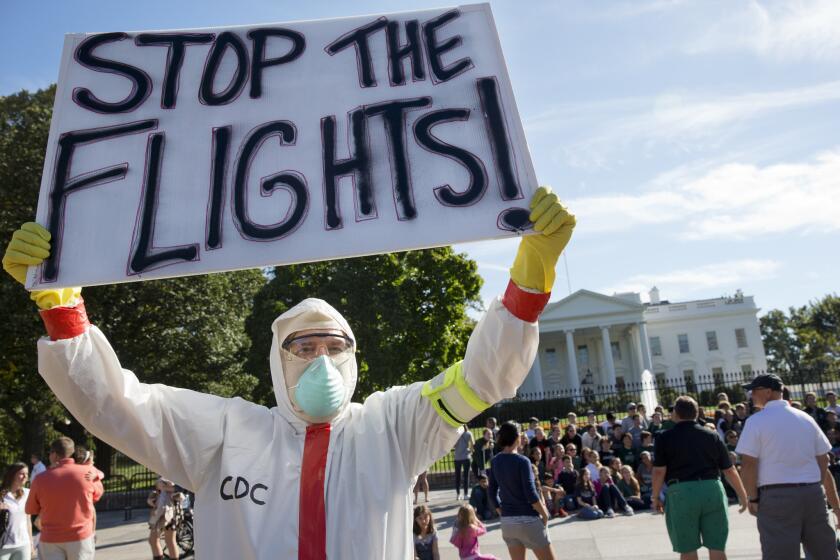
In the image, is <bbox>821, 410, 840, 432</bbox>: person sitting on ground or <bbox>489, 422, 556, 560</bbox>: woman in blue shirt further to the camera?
<bbox>821, 410, 840, 432</bbox>: person sitting on ground

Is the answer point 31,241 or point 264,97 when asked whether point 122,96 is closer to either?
point 264,97

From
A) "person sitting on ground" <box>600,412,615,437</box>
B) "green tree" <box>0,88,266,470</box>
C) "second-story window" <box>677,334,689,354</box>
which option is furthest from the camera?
"second-story window" <box>677,334,689,354</box>

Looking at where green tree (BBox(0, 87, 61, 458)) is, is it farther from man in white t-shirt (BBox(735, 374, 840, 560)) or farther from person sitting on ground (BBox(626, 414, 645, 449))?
man in white t-shirt (BBox(735, 374, 840, 560))

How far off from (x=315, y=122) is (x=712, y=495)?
4.59m

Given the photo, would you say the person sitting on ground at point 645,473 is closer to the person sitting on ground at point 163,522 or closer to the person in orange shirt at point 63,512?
the person sitting on ground at point 163,522

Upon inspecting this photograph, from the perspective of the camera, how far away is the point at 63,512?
264 inches

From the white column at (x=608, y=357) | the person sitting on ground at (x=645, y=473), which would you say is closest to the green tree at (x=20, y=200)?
the person sitting on ground at (x=645, y=473)

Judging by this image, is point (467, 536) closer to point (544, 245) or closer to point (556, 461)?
point (544, 245)

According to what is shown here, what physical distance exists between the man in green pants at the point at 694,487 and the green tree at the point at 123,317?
49.9 ft

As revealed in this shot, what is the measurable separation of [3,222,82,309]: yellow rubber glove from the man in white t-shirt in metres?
4.77

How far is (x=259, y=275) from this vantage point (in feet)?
82.6

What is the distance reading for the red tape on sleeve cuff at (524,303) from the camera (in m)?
2.32

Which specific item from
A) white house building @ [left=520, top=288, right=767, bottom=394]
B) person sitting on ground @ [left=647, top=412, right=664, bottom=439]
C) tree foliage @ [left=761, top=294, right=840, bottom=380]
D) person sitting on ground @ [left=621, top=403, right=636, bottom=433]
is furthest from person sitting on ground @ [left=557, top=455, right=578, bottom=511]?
white house building @ [left=520, top=288, right=767, bottom=394]

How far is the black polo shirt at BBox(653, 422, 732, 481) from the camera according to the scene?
5.56 meters
